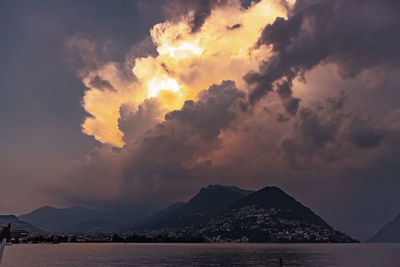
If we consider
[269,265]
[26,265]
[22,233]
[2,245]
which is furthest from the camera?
[26,265]

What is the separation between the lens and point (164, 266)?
13025cm

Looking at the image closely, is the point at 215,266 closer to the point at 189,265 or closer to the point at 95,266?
the point at 189,265

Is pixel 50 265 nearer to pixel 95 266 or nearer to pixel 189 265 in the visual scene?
pixel 95 266

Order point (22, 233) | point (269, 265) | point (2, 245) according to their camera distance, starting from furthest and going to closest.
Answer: point (269, 265)
point (22, 233)
point (2, 245)

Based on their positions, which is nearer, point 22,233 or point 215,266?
point 22,233

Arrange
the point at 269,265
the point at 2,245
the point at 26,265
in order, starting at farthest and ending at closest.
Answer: the point at 26,265 → the point at 269,265 → the point at 2,245

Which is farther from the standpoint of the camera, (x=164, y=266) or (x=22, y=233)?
(x=164, y=266)

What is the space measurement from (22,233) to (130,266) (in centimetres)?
11917

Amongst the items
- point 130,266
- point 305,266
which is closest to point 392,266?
point 305,266

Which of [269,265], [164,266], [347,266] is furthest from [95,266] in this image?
[347,266]

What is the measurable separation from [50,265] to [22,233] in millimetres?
131245

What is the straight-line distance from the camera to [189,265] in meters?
134

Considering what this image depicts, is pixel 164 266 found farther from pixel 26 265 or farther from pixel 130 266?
pixel 26 265

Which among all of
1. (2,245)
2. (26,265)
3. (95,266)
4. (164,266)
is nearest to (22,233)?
(2,245)
